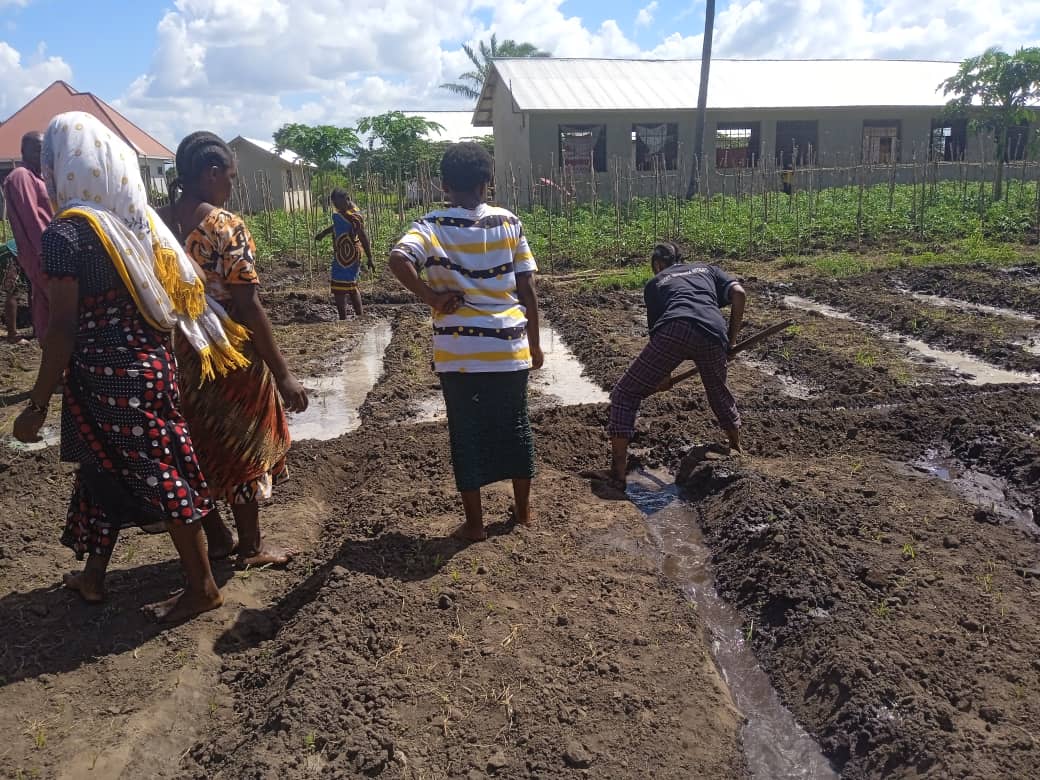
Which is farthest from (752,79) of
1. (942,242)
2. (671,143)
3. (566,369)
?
(566,369)

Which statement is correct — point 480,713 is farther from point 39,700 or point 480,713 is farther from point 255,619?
point 39,700

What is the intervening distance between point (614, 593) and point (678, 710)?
2.38ft

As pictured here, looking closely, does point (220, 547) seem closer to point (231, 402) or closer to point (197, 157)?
point (231, 402)

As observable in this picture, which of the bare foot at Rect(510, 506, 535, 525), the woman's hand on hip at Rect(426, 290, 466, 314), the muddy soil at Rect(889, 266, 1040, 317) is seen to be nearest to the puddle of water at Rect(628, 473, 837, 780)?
the bare foot at Rect(510, 506, 535, 525)

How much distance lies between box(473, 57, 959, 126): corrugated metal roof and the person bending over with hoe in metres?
16.7

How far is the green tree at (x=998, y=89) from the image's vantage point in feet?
57.9

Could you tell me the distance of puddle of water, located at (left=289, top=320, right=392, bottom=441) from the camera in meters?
5.86

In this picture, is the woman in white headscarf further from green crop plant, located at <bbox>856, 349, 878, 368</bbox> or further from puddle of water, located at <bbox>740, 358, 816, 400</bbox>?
green crop plant, located at <bbox>856, 349, 878, 368</bbox>

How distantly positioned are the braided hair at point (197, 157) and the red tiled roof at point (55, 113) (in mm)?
28248

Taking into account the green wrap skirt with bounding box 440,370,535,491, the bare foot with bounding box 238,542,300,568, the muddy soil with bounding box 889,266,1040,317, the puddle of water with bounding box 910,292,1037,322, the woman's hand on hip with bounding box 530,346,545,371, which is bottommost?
the puddle of water with bounding box 910,292,1037,322

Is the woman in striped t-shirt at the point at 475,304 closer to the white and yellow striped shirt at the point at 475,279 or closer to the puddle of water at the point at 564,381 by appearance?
the white and yellow striped shirt at the point at 475,279

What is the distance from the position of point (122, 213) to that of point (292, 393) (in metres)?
0.86

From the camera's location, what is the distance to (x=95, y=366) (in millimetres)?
2641

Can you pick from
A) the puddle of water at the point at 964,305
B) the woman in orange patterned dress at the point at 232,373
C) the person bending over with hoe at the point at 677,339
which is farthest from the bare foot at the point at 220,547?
the puddle of water at the point at 964,305
